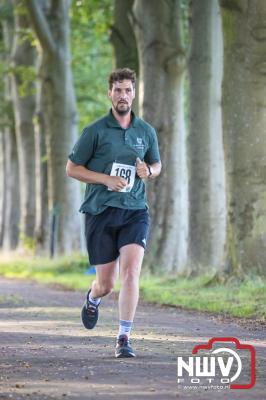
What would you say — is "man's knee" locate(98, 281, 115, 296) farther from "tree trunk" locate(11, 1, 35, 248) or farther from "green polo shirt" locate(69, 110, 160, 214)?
"tree trunk" locate(11, 1, 35, 248)

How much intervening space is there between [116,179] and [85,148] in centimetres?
44

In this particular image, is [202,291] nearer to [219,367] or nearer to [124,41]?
[219,367]

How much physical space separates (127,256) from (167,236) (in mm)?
13654

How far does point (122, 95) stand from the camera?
9.93 meters

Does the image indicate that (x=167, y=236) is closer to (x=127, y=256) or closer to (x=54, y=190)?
(x=54, y=190)

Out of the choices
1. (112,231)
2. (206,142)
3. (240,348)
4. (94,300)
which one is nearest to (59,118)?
(206,142)

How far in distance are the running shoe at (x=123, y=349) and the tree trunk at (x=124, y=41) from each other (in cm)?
1663

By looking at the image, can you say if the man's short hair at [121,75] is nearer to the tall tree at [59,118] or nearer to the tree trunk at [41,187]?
the tall tree at [59,118]

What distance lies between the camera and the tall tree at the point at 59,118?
3164cm

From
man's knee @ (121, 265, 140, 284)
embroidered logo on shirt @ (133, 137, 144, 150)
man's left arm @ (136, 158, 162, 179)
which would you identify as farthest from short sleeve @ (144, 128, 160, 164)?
man's knee @ (121, 265, 140, 284)

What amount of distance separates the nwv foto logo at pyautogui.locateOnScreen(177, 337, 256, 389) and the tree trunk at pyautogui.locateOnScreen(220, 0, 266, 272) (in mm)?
7284

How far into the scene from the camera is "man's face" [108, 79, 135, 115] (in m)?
9.89

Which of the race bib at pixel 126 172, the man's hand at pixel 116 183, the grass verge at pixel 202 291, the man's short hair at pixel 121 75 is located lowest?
the grass verge at pixel 202 291

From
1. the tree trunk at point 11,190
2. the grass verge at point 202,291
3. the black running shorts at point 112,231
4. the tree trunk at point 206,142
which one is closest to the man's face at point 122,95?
the black running shorts at point 112,231
